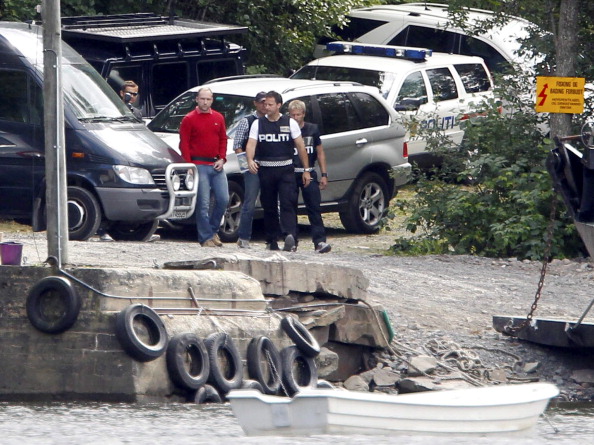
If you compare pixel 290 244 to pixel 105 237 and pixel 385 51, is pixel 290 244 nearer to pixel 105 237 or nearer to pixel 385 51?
pixel 105 237

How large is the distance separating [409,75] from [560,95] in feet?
18.4

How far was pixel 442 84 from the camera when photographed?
21.3m

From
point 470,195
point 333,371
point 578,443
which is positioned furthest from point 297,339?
point 470,195

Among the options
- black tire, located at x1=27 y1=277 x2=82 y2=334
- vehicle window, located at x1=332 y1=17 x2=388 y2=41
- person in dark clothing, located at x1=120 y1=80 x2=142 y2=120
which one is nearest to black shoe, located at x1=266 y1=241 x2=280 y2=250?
person in dark clothing, located at x1=120 y1=80 x2=142 y2=120

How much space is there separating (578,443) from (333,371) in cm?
286

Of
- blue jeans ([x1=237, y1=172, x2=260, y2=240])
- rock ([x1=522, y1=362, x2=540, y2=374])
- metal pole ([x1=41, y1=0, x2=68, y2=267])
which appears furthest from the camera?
blue jeans ([x1=237, y1=172, x2=260, y2=240])

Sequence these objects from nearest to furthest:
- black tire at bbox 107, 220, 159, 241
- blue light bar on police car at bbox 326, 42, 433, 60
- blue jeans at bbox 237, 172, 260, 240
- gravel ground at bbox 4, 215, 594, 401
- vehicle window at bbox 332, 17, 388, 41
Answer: gravel ground at bbox 4, 215, 594, 401
blue jeans at bbox 237, 172, 260, 240
black tire at bbox 107, 220, 159, 241
blue light bar on police car at bbox 326, 42, 433, 60
vehicle window at bbox 332, 17, 388, 41

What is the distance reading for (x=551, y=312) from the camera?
43.9 feet

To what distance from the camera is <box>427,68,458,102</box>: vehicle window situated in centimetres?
2105

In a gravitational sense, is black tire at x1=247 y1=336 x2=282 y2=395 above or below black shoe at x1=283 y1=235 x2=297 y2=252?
below

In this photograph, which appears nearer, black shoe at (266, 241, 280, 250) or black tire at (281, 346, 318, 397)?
black tire at (281, 346, 318, 397)

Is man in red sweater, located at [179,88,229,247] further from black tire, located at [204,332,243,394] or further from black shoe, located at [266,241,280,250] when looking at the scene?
black tire, located at [204,332,243,394]

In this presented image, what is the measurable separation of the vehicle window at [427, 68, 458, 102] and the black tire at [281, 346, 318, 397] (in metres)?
10.3

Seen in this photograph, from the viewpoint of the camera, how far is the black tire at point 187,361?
10.4m
